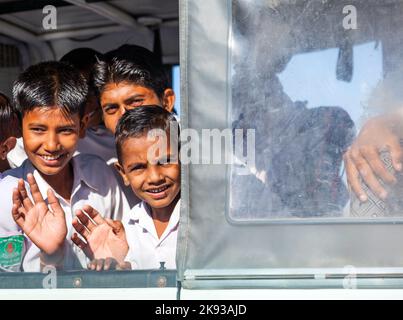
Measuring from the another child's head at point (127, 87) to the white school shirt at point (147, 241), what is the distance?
391 millimetres

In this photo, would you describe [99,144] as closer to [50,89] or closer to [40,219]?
[50,89]

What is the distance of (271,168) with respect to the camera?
7.34 ft

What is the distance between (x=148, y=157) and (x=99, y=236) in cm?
32

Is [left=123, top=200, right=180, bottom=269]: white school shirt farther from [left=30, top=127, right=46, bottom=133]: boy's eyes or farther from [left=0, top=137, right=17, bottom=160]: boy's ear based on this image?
[left=0, top=137, right=17, bottom=160]: boy's ear

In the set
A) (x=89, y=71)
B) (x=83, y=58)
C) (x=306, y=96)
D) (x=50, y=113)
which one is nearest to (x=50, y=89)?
(x=50, y=113)

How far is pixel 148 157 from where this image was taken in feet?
8.45

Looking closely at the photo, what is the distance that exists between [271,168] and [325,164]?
160mm

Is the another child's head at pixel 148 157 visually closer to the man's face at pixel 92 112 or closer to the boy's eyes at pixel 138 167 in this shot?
the boy's eyes at pixel 138 167

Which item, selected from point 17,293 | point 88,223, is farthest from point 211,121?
point 17,293

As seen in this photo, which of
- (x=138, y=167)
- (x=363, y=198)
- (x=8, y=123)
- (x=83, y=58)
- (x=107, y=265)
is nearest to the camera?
(x=363, y=198)

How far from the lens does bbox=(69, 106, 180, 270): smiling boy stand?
2.52 meters

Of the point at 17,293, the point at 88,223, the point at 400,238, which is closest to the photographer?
the point at 400,238

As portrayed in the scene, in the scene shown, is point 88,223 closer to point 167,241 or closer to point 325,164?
point 167,241

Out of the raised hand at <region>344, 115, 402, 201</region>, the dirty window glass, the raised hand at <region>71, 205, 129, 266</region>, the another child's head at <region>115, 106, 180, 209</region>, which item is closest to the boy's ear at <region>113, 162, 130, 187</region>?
the another child's head at <region>115, 106, 180, 209</region>
